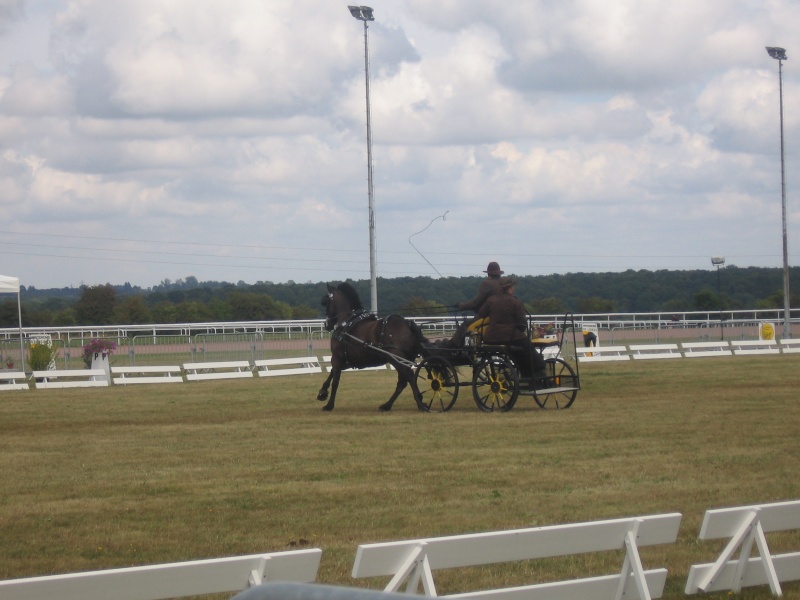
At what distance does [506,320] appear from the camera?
61.3 ft

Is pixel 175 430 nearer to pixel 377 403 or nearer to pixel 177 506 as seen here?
pixel 377 403

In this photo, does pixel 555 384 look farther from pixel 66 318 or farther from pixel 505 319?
pixel 66 318

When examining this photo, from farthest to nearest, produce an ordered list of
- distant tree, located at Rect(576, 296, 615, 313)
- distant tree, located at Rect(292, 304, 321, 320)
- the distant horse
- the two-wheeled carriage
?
distant tree, located at Rect(576, 296, 615, 313) → distant tree, located at Rect(292, 304, 321, 320) → the distant horse → the two-wheeled carriage

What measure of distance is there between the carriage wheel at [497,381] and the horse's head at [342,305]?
2630 mm

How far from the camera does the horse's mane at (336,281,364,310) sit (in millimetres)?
20875

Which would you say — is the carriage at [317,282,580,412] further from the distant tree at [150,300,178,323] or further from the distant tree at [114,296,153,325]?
the distant tree at [150,300,178,323]

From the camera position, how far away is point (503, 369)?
19297mm

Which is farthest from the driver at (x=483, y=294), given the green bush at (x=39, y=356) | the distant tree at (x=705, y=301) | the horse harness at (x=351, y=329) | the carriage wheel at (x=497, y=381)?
the distant tree at (x=705, y=301)

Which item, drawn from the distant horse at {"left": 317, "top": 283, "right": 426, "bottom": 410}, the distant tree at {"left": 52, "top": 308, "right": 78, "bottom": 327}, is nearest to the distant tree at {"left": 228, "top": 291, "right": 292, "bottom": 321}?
the distant tree at {"left": 52, "top": 308, "right": 78, "bottom": 327}

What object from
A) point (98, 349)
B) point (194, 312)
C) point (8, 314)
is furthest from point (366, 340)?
point (194, 312)

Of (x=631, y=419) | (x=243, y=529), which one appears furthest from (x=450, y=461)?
(x=631, y=419)

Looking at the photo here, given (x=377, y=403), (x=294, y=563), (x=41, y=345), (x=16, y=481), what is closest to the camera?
(x=294, y=563)

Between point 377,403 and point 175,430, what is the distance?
5.18 meters

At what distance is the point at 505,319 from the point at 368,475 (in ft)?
20.7
